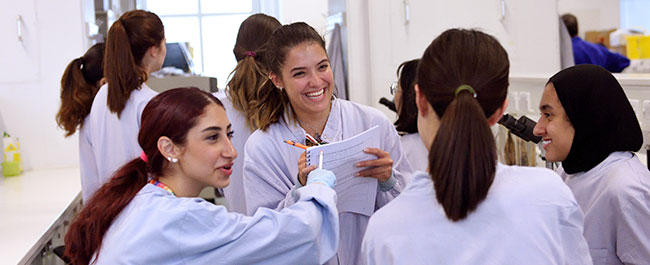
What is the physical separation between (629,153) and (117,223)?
3.96ft

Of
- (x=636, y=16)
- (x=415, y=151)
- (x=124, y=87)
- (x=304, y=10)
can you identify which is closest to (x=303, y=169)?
(x=415, y=151)

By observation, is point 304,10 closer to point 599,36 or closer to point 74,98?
point 599,36

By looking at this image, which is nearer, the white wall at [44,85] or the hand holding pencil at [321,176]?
the hand holding pencil at [321,176]

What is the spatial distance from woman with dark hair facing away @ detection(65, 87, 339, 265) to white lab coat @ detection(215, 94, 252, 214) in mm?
829

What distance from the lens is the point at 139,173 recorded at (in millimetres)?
1702

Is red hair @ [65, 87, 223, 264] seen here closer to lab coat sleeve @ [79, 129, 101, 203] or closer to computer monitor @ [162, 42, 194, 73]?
lab coat sleeve @ [79, 129, 101, 203]

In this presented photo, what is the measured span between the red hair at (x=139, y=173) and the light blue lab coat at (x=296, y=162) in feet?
0.98

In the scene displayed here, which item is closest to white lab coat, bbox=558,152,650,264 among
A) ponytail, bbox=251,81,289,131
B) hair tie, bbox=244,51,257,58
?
ponytail, bbox=251,81,289,131

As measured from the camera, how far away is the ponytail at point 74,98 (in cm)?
302

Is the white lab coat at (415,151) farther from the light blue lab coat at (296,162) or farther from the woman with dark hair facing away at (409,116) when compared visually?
the light blue lab coat at (296,162)

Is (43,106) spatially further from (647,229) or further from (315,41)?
(647,229)

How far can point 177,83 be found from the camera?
4660 mm

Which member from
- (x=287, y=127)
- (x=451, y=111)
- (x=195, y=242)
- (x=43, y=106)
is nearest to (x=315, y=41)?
(x=287, y=127)

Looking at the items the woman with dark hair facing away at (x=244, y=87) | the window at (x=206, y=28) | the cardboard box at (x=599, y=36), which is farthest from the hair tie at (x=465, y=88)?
the cardboard box at (x=599, y=36)
